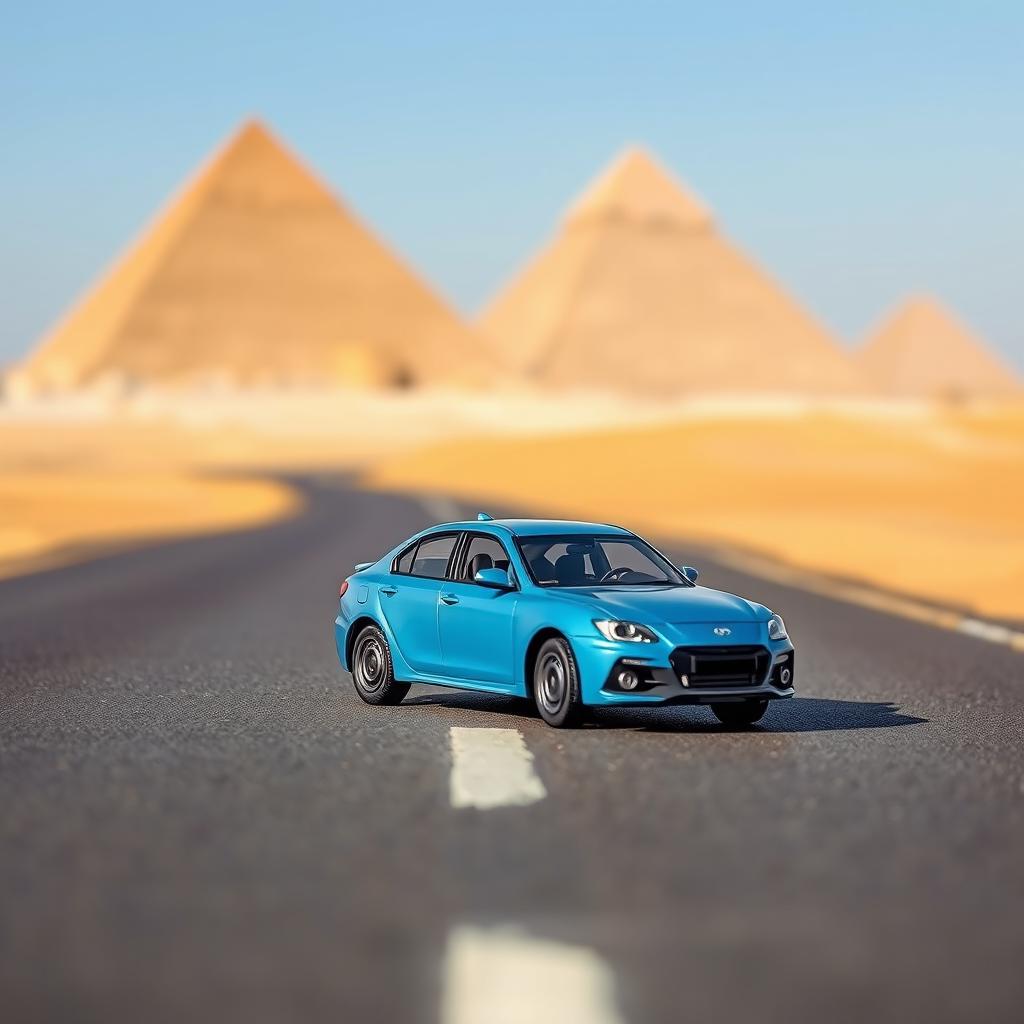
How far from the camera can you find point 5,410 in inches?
5817

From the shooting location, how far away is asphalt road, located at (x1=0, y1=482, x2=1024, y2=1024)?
5098 mm

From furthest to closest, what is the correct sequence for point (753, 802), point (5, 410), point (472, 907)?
point (5, 410)
point (753, 802)
point (472, 907)

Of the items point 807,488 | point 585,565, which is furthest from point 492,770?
point 807,488

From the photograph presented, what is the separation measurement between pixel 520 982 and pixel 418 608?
5981 mm

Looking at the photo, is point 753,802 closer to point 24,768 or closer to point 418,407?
point 24,768

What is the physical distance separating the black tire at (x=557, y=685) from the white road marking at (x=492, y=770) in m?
0.22

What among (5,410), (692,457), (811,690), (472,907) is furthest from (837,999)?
(5,410)

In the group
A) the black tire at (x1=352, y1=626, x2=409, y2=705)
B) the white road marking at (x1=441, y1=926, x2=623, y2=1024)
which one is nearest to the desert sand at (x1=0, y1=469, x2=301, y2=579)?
the black tire at (x1=352, y1=626, x2=409, y2=705)

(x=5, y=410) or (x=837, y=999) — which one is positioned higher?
(x=837, y=999)

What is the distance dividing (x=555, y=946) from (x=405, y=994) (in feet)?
2.00

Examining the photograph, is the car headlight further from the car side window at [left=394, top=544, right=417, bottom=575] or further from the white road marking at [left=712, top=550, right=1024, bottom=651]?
the white road marking at [left=712, top=550, right=1024, bottom=651]

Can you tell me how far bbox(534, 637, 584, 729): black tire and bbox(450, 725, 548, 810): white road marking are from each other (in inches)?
8.7

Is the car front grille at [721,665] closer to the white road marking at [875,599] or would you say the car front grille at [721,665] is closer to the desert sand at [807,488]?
the white road marking at [875,599]

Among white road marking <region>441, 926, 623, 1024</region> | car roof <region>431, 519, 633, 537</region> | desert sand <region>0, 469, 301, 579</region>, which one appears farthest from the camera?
desert sand <region>0, 469, 301, 579</region>
